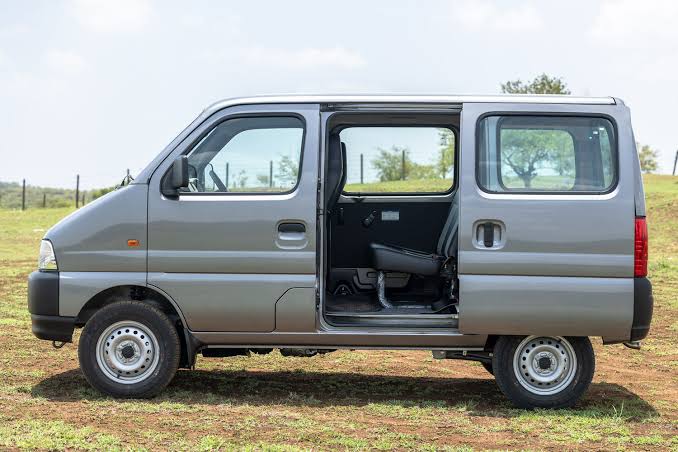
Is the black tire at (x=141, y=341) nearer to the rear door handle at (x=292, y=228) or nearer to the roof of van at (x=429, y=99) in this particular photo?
the rear door handle at (x=292, y=228)

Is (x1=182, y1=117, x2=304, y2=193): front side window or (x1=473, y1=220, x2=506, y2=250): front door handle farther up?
(x1=182, y1=117, x2=304, y2=193): front side window

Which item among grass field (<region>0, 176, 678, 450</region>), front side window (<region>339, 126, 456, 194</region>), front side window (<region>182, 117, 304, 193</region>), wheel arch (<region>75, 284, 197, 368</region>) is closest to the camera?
grass field (<region>0, 176, 678, 450</region>)

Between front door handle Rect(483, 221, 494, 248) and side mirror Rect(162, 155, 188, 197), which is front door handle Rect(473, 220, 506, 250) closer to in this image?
front door handle Rect(483, 221, 494, 248)

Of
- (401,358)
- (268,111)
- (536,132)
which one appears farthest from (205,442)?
(401,358)

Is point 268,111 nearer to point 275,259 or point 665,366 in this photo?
point 275,259

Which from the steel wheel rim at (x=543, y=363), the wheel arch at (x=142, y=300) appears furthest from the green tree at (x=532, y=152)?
the wheel arch at (x=142, y=300)

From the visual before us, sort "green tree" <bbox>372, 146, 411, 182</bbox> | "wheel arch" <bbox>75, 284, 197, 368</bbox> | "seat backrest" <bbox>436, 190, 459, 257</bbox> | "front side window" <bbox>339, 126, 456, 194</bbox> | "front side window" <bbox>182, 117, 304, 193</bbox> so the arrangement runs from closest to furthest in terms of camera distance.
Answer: "front side window" <bbox>182, 117, 304, 193</bbox> → "wheel arch" <bbox>75, 284, 197, 368</bbox> → "seat backrest" <bbox>436, 190, 459, 257</bbox> → "front side window" <bbox>339, 126, 456, 194</bbox> → "green tree" <bbox>372, 146, 411, 182</bbox>

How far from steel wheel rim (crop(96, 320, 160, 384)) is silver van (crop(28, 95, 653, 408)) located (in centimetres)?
1

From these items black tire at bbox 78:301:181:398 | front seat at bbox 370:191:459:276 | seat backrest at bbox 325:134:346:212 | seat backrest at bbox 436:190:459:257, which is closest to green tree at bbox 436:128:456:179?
seat backrest at bbox 436:190:459:257

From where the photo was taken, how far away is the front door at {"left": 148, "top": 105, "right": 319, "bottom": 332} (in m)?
7.40

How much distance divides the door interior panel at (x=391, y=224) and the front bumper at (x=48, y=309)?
2.48 metres

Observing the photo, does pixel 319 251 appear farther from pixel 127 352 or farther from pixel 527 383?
pixel 527 383

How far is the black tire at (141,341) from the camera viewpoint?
24.7 ft

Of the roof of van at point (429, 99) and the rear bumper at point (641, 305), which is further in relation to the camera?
the roof of van at point (429, 99)
